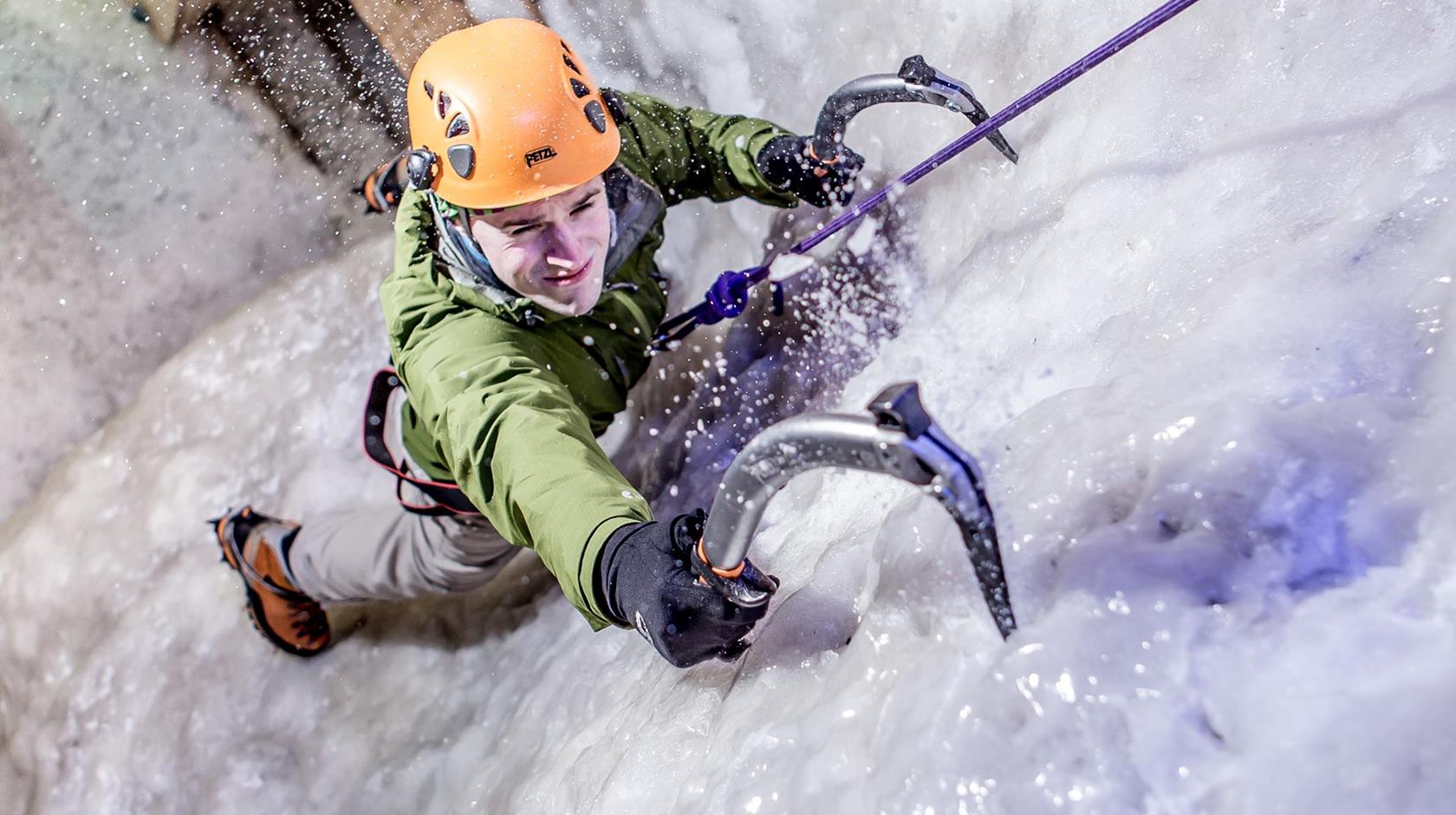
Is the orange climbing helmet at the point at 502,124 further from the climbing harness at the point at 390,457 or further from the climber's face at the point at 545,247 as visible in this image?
the climbing harness at the point at 390,457

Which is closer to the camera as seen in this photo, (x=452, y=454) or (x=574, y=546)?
(x=574, y=546)

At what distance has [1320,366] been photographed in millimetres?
1044

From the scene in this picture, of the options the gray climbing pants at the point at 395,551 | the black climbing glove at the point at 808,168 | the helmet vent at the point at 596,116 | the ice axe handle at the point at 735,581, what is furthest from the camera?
the gray climbing pants at the point at 395,551

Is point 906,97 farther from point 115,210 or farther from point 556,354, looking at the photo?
point 115,210

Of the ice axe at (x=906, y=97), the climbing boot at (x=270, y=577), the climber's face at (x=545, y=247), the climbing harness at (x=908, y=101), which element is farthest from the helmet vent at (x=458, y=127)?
the climbing boot at (x=270, y=577)

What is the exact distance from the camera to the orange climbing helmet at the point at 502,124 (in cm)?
179

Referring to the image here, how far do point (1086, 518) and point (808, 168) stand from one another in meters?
1.28

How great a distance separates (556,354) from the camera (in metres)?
1.99

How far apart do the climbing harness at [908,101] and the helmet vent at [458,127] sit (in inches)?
23.3

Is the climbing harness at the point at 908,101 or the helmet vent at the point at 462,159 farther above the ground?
the helmet vent at the point at 462,159

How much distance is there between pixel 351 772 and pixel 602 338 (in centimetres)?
139

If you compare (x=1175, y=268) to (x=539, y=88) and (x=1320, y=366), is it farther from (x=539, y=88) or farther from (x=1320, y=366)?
(x=539, y=88)

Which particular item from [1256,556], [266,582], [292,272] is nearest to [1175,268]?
[1256,556]

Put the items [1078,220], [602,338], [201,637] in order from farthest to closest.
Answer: [201,637]
[602,338]
[1078,220]
